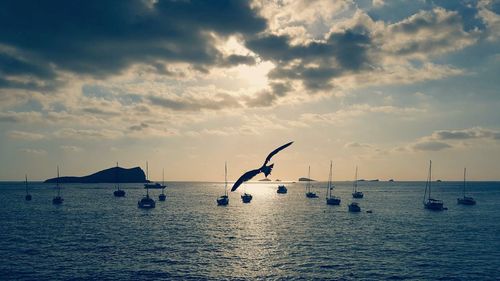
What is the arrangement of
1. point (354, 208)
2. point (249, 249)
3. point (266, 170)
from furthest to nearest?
point (354, 208), point (249, 249), point (266, 170)

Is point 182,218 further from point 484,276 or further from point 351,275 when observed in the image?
point 484,276

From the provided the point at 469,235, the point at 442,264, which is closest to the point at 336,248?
the point at 442,264

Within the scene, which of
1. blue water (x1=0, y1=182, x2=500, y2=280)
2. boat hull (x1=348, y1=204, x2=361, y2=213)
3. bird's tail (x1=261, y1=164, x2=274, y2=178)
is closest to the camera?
bird's tail (x1=261, y1=164, x2=274, y2=178)

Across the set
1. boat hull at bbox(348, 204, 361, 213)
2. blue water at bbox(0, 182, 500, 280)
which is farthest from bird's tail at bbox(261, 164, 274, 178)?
boat hull at bbox(348, 204, 361, 213)

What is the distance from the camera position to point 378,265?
198 ft

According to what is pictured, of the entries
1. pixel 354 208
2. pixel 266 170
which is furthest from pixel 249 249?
pixel 354 208

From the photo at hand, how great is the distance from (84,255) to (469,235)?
80.0 m

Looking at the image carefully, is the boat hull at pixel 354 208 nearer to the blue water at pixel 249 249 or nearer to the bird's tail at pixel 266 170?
the blue water at pixel 249 249

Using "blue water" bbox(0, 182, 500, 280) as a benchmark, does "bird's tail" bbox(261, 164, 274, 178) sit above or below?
above

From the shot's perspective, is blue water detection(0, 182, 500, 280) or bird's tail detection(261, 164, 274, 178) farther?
blue water detection(0, 182, 500, 280)

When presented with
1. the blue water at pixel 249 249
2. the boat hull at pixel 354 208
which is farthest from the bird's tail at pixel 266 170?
the boat hull at pixel 354 208

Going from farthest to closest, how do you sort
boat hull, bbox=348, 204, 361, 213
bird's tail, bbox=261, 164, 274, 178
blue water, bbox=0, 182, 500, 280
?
1. boat hull, bbox=348, 204, 361, 213
2. blue water, bbox=0, 182, 500, 280
3. bird's tail, bbox=261, 164, 274, 178

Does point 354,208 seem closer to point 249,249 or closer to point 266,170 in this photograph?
point 249,249

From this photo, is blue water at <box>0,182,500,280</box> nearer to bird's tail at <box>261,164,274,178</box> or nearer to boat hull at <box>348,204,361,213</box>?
boat hull at <box>348,204,361,213</box>
